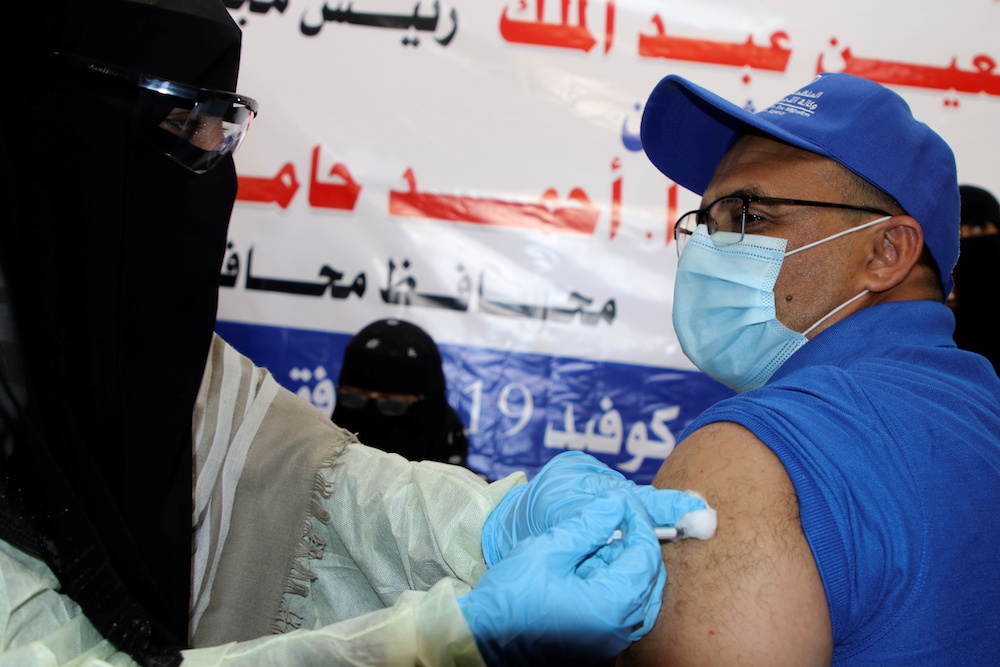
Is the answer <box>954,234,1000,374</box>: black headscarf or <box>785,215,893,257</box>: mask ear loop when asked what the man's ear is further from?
<box>954,234,1000,374</box>: black headscarf

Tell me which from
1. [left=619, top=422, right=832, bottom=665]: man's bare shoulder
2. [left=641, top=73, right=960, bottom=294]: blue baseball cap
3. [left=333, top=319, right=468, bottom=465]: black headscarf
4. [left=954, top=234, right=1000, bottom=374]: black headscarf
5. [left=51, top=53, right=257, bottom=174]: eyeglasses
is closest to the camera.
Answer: [left=619, top=422, right=832, bottom=665]: man's bare shoulder

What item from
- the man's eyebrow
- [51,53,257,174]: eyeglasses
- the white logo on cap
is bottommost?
the man's eyebrow

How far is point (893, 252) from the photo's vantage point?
1.19 m

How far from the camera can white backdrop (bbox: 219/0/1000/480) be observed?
267cm

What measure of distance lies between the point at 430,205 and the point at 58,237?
6.07ft

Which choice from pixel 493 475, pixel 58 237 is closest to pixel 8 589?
pixel 58 237

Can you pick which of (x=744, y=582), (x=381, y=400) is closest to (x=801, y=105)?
(x=744, y=582)

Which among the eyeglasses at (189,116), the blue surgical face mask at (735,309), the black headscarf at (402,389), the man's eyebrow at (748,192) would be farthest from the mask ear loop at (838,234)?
the black headscarf at (402,389)

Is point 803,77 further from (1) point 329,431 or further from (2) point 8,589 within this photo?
(2) point 8,589

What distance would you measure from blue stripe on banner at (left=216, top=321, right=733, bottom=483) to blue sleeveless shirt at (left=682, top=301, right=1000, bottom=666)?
5.58ft

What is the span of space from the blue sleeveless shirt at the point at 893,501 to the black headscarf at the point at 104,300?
73 cm

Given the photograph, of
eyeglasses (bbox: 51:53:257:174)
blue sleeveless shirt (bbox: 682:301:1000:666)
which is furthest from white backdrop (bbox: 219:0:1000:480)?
blue sleeveless shirt (bbox: 682:301:1000:666)

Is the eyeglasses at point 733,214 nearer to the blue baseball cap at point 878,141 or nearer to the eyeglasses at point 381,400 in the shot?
the blue baseball cap at point 878,141

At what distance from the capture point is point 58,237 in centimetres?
89
